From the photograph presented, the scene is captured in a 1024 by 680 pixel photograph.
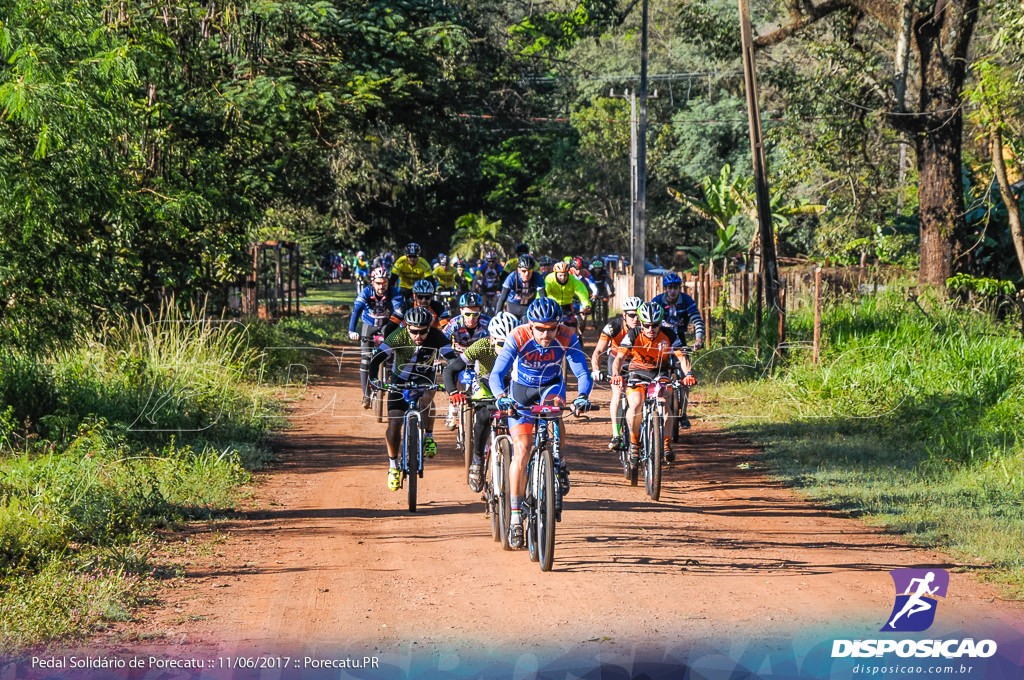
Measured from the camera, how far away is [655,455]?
1000cm

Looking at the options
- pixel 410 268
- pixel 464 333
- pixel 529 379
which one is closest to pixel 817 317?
pixel 464 333

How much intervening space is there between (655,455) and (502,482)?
A: 7.49 feet

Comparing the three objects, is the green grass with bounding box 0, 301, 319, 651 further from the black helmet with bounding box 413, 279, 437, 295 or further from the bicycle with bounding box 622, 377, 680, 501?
the bicycle with bounding box 622, 377, 680, 501

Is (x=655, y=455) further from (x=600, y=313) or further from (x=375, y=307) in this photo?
(x=600, y=313)

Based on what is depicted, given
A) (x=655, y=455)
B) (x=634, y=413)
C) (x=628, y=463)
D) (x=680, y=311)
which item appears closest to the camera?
(x=655, y=455)

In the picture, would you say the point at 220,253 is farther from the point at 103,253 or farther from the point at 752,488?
the point at 752,488

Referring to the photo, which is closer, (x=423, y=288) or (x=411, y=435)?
(x=411, y=435)

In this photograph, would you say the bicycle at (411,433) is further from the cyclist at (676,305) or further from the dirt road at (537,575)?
the cyclist at (676,305)

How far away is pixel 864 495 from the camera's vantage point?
10.3 meters

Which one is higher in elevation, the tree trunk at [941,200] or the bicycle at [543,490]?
the tree trunk at [941,200]

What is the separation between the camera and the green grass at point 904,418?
371 inches

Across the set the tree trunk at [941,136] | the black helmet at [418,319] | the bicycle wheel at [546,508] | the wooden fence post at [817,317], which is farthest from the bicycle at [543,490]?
the tree trunk at [941,136]

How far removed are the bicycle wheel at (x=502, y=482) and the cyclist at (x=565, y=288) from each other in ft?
22.3

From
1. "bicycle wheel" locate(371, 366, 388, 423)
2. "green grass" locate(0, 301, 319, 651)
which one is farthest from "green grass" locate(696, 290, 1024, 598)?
"green grass" locate(0, 301, 319, 651)
